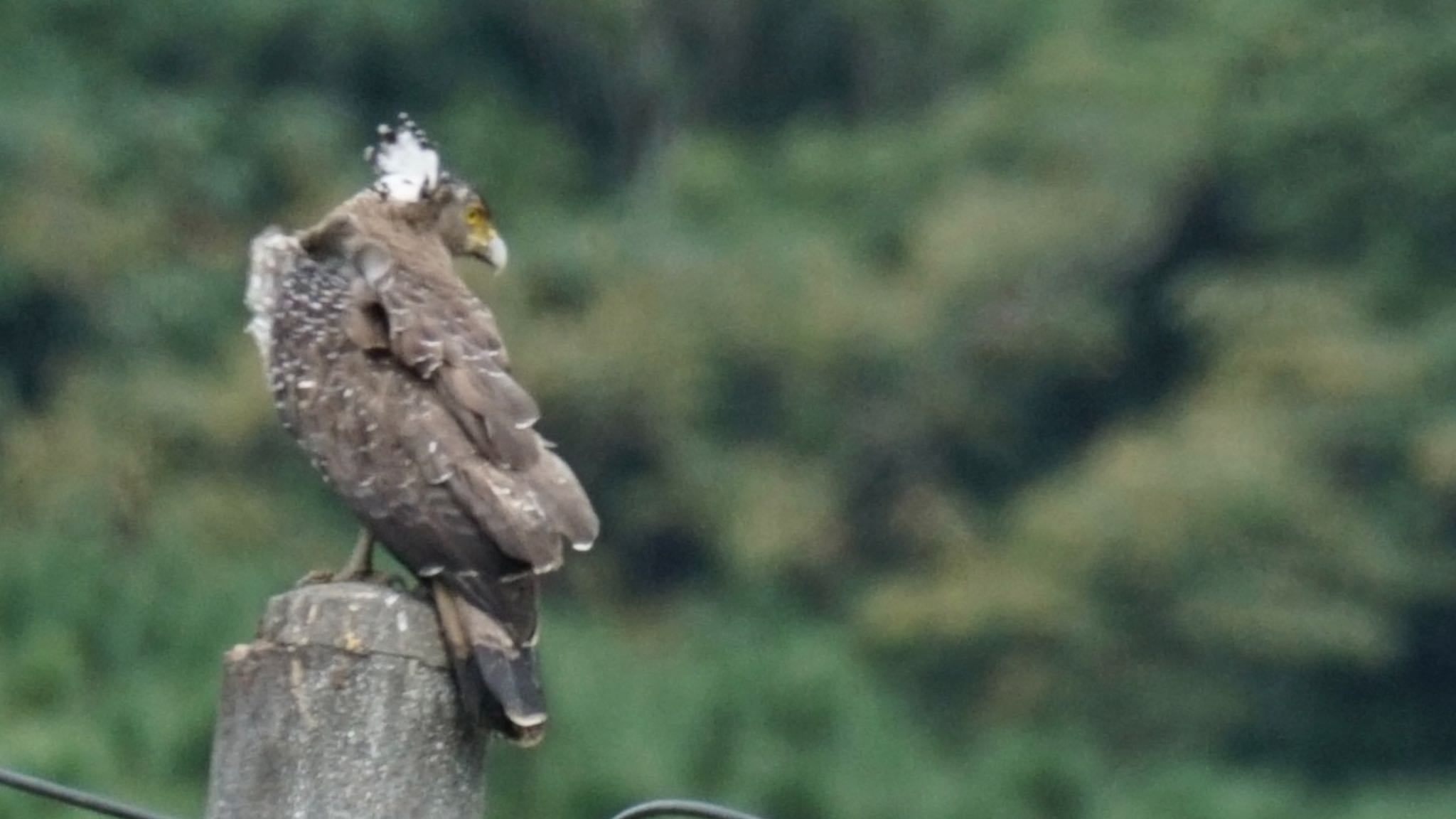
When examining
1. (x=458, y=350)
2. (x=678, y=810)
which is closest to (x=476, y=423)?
(x=458, y=350)

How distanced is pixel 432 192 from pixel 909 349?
17.7 m

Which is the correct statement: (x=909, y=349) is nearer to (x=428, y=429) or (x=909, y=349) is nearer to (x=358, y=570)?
(x=358, y=570)

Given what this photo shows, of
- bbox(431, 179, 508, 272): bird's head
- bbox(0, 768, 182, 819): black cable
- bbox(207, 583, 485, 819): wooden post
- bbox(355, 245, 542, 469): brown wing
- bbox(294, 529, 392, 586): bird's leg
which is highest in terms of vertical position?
bbox(431, 179, 508, 272): bird's head

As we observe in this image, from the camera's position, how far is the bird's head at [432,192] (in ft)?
20.3

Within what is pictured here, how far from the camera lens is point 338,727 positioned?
4094 mm

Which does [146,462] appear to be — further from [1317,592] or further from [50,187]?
[1317,592]

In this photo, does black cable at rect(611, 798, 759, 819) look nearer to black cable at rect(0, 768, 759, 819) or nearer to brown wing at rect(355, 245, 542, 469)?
black cable at rect(0, 768, 759, 819)

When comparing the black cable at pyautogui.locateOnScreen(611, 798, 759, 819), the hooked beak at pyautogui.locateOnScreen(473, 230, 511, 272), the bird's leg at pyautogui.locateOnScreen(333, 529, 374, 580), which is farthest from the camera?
the hooked beak at pyautogui.locateOnScreen(473, 230, 511, 272)

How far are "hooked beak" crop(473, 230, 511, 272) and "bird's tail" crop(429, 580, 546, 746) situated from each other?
6.18 ft

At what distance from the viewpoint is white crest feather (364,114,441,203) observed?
6.19 metres

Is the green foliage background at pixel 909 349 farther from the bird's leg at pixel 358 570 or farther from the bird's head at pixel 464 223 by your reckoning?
the bird's leg at pixel 358 570

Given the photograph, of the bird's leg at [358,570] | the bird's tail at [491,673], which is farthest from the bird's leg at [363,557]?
the bird's tail at [491,673]

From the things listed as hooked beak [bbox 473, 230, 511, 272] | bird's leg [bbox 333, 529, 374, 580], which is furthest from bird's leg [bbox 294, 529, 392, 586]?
hooked beak [bbox 473, 230, 511, 272]

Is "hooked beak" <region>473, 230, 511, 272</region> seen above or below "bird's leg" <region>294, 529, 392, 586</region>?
above
